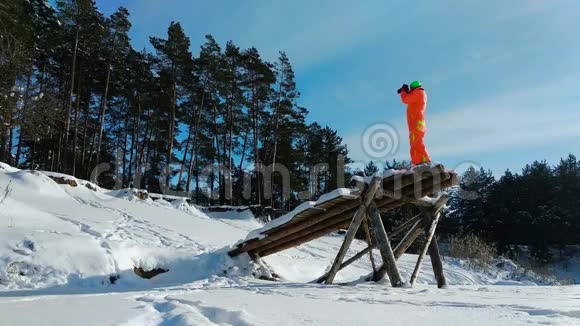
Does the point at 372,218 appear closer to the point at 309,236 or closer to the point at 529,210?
the point at 309,236

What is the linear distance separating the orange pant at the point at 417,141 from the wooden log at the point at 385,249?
125cm

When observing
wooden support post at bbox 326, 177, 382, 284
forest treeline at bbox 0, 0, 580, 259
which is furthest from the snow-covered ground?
forest treeline at bbox 0, 0, 580, 259

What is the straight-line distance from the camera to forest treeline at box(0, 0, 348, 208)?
26.5 m

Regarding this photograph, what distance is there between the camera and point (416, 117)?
777cm

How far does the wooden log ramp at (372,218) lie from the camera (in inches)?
308

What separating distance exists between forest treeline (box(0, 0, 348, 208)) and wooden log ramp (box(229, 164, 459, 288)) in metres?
18.1

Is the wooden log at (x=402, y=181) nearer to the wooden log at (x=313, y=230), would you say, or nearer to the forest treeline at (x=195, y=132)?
the wooden log at (x=313, y=230)

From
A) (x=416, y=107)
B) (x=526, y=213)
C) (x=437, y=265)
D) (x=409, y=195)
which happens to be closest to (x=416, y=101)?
(x=416, y=107)

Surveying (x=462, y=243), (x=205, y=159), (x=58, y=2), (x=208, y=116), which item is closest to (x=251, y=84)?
(x=208, y=116)

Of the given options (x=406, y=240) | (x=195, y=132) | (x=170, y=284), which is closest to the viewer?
(x=170, y=284)

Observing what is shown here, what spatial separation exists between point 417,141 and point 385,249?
2132mm

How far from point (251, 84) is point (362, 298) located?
2788cm

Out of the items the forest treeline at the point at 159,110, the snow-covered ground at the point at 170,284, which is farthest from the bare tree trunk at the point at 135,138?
the snow-covered ground at the point at 170,284

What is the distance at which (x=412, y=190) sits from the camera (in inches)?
341
